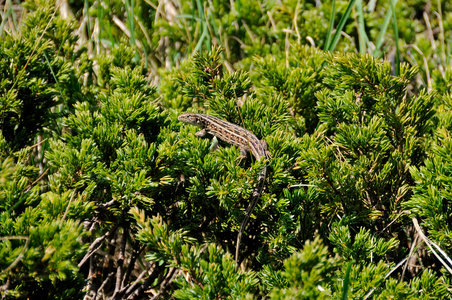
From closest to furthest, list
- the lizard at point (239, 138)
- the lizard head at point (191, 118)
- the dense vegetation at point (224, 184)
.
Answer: the dense vegetation at point (224, 184) → the lizard at point (239, 138) → the lizard head at point (191, 118)

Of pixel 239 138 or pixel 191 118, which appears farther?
pixel 191 118

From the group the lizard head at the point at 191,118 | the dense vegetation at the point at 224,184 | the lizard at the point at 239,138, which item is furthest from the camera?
the lizard head at the point at 191,118

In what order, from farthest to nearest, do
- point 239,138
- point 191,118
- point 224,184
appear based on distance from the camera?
1. point 191,118
2. point 239,138
3. point 224,184

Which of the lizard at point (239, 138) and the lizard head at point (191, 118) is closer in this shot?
the lizard at point (239, 138)

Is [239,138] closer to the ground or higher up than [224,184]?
closer to the ground

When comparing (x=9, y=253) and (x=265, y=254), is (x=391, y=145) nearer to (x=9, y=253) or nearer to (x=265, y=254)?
(x=265, y=254)

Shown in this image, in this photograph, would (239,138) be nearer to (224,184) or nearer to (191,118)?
(191,118)

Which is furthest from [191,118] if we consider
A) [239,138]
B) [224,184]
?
[224,184]
